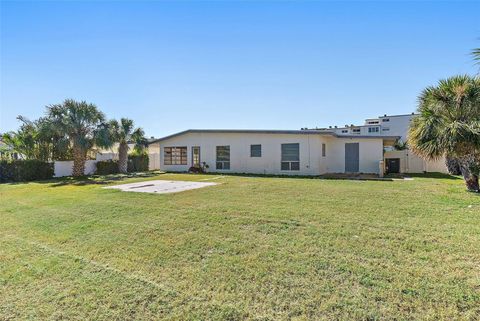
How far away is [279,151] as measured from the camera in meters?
18.8

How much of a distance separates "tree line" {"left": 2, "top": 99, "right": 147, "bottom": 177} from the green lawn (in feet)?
43.1

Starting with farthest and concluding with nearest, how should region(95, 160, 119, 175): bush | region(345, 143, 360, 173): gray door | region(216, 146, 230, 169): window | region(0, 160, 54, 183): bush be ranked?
region(95, 160, 119, 175): bush
region(216, 146, 230, 169): window
region(345, 143, 360, 173): gray door
region(0, 160, 54, 183): bush

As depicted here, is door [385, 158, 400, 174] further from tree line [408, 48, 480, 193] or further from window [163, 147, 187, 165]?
window [163, 147, 187, 165]

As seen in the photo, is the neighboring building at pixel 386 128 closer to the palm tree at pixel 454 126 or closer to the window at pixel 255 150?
the window at pixel 255 150

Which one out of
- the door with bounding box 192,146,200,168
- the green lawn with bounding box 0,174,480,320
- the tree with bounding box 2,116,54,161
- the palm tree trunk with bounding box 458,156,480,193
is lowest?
the green lawn with bounding box 0,174,480,320

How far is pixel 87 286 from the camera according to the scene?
11.7 feet

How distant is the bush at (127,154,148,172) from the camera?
1005 inches

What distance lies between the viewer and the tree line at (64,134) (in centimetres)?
1823

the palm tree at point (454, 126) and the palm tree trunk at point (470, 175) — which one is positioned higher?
the palm tree at point (454, 126)

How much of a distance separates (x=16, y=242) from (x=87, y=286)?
3045 millimetres

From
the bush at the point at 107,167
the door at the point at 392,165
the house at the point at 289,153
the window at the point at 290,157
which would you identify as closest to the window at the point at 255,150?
the house at the point at 289,153

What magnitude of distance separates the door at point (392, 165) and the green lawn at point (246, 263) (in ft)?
46.2

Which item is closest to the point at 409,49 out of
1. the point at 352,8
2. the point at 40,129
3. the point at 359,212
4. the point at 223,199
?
the point at 352,8

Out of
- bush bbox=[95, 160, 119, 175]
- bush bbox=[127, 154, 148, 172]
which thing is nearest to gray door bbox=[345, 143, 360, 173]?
bush bbox=[127, 154, 148, 172]
